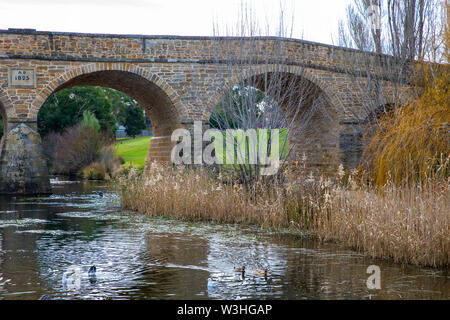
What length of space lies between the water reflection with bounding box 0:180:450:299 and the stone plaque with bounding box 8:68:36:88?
24.1 feet

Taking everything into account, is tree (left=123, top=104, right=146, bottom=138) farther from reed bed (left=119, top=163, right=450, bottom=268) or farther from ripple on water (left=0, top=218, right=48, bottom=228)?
ripple on water (left=0, top=218, right=48, bottom=228)

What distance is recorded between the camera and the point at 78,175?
33.4 meters

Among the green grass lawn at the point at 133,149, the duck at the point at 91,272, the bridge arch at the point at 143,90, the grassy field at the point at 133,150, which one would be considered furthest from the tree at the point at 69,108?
the duck at the point at 91,272

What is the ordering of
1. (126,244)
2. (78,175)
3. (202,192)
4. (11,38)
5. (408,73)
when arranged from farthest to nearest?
(78,175) → (11,38) → (408,73) → (202,192) → (126,244)

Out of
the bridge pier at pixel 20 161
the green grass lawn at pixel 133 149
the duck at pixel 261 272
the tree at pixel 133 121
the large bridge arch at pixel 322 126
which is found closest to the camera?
the duck at pixel 261 272

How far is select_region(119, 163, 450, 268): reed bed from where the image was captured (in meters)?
7.89

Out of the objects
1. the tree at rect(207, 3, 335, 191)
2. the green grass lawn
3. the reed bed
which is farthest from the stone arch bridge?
the green grass lawn

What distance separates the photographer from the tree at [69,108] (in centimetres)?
4181

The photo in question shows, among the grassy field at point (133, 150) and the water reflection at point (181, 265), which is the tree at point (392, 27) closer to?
the water reflection at point (181, 265)

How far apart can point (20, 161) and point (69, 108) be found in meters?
24.8

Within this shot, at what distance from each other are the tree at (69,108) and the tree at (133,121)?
15.1 metres

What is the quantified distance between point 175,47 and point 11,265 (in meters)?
12.9
